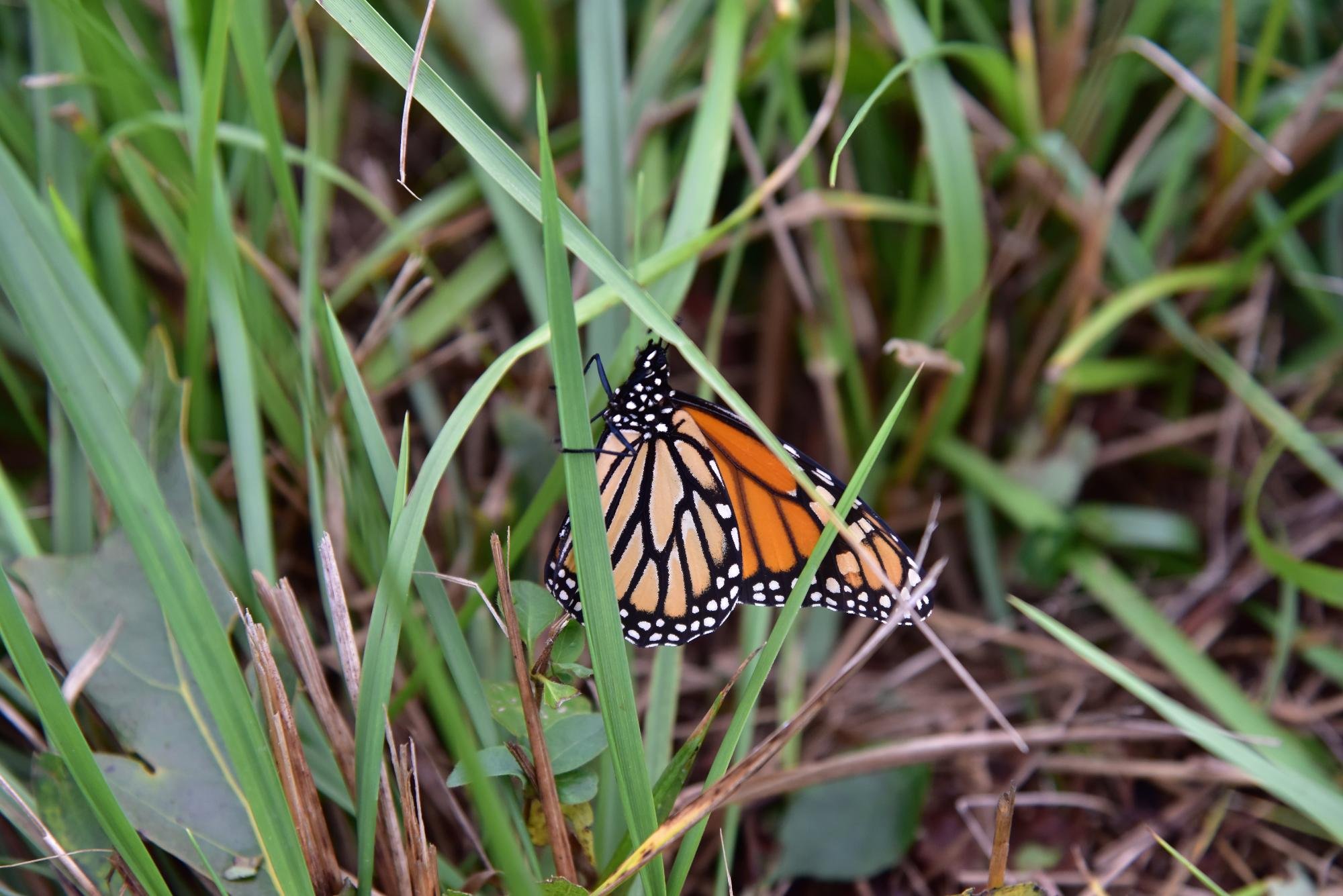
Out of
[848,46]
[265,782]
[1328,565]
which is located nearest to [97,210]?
[265,782]

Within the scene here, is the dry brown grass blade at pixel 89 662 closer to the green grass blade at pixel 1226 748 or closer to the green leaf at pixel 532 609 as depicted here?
the green leaf at pixel 532 609

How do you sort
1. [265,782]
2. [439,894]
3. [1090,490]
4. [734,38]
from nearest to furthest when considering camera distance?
[265,782] < [439,894] < [734,38] < [1090,490]

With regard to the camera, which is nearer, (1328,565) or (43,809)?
(43,809)

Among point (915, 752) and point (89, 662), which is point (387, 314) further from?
point (915, 752)

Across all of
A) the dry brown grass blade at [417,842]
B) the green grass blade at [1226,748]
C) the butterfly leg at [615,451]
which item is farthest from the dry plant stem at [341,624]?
the green grass blade at [1226,748]

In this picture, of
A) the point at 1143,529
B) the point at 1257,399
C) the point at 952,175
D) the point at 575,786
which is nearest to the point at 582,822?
the point at 575,786

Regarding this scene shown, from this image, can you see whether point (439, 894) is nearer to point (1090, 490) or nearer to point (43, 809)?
point (43, 809)
